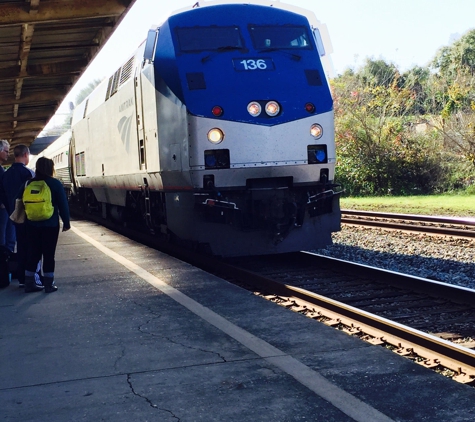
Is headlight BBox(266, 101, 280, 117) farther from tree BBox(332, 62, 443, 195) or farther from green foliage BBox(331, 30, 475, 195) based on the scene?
tree BBox(332, 62, 443, 195)

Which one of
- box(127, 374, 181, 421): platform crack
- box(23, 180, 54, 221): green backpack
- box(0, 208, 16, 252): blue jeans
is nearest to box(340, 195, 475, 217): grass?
box(0, 208, 16, 252): blue jeans

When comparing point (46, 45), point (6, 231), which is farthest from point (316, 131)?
point (46, 45)

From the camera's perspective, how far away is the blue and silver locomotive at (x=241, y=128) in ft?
28.7

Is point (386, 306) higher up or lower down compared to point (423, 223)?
lower down

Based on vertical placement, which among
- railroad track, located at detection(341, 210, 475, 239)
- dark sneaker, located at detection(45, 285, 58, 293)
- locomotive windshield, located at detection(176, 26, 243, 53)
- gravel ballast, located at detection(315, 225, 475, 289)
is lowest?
gravel ballast, located at detection(315, 225, 475, 289)

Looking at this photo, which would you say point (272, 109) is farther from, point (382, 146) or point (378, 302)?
point (382, 146)

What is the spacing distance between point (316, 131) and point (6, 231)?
4135 mm

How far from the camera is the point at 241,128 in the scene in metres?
8.73

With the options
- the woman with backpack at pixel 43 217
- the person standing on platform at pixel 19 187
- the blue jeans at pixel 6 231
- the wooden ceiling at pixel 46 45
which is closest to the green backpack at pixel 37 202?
the woman with backpack at pixel 43 217

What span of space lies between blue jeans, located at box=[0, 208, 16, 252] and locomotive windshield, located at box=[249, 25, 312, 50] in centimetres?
381

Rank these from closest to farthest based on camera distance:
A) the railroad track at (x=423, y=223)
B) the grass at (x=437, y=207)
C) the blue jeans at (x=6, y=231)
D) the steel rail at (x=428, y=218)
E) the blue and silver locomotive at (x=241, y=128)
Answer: the blue jeans at (x=6, y=231) → the blue and silver locomotive at (x=241, y=128) → the railroad track at (x=423, y=223) → the steel rail at (x=428, y=218) → the grass at (x=437, y=207)

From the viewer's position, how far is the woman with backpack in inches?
296

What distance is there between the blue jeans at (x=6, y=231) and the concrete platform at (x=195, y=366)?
4.78 ft

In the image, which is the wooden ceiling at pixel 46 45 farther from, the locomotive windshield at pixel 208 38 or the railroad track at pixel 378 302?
the railroad track at pixel 378 302
